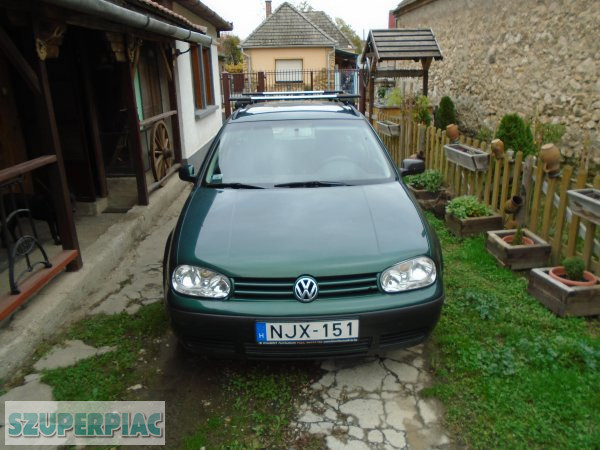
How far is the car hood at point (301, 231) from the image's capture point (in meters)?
2.68

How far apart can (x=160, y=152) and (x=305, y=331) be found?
5.63m

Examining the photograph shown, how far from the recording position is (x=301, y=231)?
2908 mm

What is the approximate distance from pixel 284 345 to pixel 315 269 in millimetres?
464

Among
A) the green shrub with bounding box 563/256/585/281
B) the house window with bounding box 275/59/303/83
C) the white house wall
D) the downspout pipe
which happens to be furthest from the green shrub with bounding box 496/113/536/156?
the house window with bounding box 275/59/303/83

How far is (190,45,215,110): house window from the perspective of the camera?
11.2 m

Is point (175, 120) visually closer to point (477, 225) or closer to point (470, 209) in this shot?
point (470, 209)

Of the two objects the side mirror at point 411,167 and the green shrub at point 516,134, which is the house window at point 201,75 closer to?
the green shrub at point 516,134

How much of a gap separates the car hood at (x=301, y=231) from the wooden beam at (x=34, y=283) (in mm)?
1265

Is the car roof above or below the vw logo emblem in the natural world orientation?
above

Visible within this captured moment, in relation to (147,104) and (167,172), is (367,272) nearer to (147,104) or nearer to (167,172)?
(167,172)

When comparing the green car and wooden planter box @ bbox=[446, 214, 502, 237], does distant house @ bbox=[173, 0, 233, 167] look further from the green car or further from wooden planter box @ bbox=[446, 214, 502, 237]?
the green car

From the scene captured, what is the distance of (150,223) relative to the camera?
6055 millimetres

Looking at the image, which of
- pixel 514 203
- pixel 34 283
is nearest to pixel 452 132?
pixel 514 203

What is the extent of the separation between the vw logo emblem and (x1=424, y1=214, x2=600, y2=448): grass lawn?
964mm
